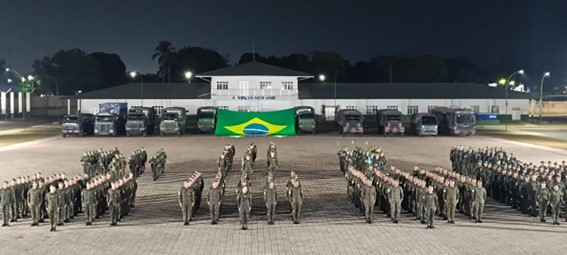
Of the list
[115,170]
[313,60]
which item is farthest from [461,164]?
[313,60]

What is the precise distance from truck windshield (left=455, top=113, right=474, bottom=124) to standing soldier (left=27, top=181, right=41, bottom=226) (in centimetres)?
3727

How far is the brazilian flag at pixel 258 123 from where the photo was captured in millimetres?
44188

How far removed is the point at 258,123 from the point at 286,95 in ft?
57.0

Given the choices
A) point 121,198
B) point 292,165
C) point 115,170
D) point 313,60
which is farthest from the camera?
point 313,60

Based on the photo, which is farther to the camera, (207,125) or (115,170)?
(207,125)

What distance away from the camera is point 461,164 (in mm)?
24531

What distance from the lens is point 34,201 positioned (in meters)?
15.6

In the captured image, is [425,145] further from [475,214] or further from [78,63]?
[78,63]

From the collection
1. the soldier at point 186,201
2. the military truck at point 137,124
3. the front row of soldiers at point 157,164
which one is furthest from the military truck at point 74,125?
the soldier at point 186,201

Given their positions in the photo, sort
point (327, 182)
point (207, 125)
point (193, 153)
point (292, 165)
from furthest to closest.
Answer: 1. point (207, 125)
2. point (193, 153)
3. point (292, 165)
4. point (327, 182)

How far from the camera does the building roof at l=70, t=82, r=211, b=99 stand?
64.4m

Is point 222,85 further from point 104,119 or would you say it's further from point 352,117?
point 352,117

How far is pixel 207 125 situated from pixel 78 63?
75.9 m

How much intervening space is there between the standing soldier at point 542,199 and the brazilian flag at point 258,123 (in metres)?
28.5
